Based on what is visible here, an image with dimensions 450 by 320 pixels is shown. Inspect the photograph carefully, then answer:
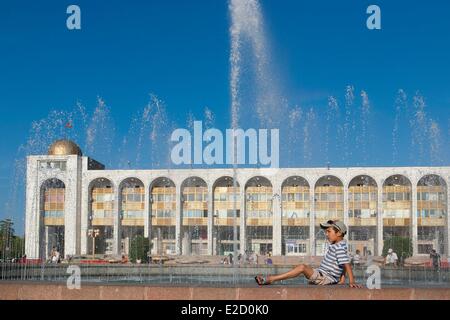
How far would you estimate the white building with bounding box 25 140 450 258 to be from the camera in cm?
5875

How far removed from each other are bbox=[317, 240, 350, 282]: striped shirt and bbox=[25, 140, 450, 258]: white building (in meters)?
51.1

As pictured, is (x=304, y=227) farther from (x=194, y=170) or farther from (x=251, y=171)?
(x=194, y=170)

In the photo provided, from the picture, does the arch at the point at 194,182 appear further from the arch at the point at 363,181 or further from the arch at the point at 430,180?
the arch at the point at 430,180

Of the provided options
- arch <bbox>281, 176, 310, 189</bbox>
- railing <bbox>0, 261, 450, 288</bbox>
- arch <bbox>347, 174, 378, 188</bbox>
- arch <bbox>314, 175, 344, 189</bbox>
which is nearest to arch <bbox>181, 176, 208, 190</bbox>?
arch <bbox>281, 176, 310, 189</bbox>

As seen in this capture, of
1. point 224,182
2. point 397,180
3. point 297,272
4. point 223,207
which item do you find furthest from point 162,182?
point 297,272

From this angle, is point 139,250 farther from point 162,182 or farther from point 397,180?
point 397,180

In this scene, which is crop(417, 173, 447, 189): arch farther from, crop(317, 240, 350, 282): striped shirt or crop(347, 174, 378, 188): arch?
crop(317, 240, 350, 282): striped shirt

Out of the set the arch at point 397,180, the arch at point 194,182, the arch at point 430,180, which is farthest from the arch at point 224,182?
the arch at point 430,180

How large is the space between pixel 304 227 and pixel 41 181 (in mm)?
27318

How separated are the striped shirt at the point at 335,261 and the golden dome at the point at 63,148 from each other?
58080 mm

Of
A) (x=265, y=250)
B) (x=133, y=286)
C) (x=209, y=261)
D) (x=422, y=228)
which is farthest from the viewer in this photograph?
(x=265, y=250)

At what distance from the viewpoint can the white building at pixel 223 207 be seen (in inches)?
2313

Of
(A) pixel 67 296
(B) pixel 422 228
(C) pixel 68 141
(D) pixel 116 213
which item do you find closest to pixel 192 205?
(D) pixel 116 213

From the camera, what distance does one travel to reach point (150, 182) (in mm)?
62375
